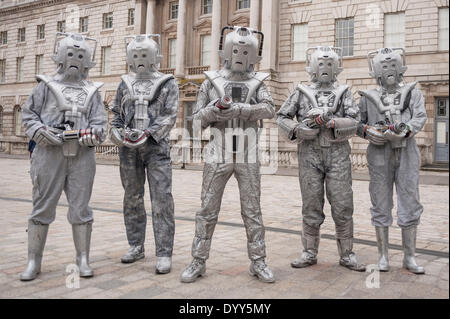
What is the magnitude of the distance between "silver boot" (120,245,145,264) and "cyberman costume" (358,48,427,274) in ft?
8.36

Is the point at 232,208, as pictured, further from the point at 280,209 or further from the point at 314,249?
the point at 314,249

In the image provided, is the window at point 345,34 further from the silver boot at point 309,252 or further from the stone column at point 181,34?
the silver boot at point 309,252

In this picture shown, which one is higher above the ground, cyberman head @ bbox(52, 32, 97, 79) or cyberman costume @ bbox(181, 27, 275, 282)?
cyberman head @ bbox(52, 32, 97, 79)

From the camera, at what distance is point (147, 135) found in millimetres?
4293

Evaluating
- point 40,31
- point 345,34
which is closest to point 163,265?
point 345,34

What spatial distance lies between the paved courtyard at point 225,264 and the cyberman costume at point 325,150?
35cm

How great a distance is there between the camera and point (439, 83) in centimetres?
1877

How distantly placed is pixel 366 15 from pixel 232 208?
16.8 metres

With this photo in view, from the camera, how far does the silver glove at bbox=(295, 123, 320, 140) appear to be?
4410 mm

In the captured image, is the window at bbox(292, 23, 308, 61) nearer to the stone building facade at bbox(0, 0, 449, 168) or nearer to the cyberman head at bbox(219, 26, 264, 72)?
the stone building facade at bbox(0, 0, 449, 168)

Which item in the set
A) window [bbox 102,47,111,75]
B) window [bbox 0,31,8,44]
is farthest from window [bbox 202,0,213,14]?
window [bbox 0,31,8,44]

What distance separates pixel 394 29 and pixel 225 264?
64.9 feet

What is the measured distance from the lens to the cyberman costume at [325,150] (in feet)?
14.6

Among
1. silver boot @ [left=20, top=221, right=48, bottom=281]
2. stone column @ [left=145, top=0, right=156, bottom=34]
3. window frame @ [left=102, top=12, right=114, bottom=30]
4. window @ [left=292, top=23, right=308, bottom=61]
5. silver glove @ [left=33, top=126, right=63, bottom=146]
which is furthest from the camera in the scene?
window frame @ [left=102, top=12, right=114, bottom=30]
